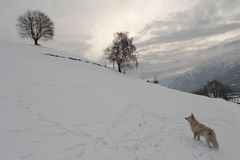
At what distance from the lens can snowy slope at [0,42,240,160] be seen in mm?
10156

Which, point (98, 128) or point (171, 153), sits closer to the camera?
point (171, 153)

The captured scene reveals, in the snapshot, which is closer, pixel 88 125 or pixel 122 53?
pixel 88 125

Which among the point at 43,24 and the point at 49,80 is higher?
the point at 43,24

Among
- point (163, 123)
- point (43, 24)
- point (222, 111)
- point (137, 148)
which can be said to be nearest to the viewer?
point (137, 148)

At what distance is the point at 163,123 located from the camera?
666 inches

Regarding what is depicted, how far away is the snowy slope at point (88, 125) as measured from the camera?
400 inches

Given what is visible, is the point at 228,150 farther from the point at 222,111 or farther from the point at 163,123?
the point at 222,111

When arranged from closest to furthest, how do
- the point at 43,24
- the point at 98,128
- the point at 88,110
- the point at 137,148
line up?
the point at 137,148
the point at 98,128
the point at 88,110
the point at 43,24

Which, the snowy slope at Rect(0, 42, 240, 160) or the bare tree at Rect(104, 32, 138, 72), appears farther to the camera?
the bare tree at Rect(104, 32, 138, 72)

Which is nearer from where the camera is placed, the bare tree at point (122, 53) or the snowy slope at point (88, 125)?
the snowy slope at point (88, 125)

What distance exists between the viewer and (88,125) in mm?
13117

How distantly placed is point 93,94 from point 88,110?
14.3ft

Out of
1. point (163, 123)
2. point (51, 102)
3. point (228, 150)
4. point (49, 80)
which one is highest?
point (49, 80)

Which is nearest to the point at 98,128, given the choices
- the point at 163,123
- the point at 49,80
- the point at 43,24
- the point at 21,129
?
the point at 21,129
